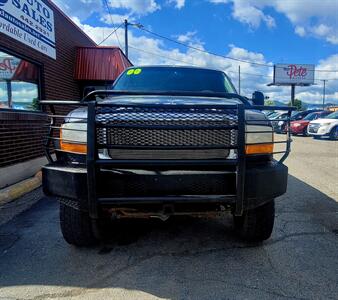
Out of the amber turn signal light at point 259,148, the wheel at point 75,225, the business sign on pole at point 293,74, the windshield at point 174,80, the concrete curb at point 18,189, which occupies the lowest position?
the concrete curb at point 18,189

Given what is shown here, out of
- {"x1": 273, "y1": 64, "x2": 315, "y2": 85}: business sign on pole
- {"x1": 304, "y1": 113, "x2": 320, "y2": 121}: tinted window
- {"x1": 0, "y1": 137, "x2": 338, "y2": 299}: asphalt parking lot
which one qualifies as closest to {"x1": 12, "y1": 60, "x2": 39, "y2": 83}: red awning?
{"x1": 0, "y1": 137, "x2": 338, "y2": 299}: asphalt parking lot

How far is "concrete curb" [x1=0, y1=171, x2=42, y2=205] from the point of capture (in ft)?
17.5

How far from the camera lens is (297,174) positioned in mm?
7695

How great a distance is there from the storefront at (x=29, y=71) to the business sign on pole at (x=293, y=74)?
4363cm

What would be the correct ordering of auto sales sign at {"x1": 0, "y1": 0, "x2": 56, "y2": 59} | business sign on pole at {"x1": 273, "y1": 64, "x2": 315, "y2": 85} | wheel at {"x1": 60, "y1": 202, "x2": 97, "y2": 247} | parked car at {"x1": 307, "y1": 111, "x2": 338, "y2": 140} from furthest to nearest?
business sign on pole at {"x1": 273, "y1": 64, "x2": 315, "y2": 85}, parked car at {"x1": 307, "y1": 111, "x2": 338, "y2": 140}, auto sales sign at {"x1": 0, "y1": 0, "x2": 56, "y2": 59}, wheel at {"x1": 60, "y1": 202, "x2": 97, "y2": 247}

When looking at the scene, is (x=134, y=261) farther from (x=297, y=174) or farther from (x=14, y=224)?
(x=297, y=174)

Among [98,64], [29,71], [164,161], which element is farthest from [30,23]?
[164,161]

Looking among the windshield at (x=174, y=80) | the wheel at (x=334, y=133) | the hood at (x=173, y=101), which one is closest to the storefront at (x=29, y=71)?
the windshield at (x=174, y=80)

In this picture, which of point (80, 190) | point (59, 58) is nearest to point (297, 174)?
point (80, 190)

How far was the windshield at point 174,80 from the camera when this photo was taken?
4453 millimetres

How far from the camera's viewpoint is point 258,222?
3393 mm

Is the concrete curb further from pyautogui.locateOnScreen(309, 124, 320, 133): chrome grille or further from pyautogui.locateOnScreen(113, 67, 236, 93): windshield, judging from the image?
pyautogui.locateOnScreen(309, 124, 320, 133): chrome grille

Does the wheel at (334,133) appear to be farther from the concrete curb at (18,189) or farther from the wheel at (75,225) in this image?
the wheel at (75,225)

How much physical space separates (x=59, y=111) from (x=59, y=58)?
4.67ft
